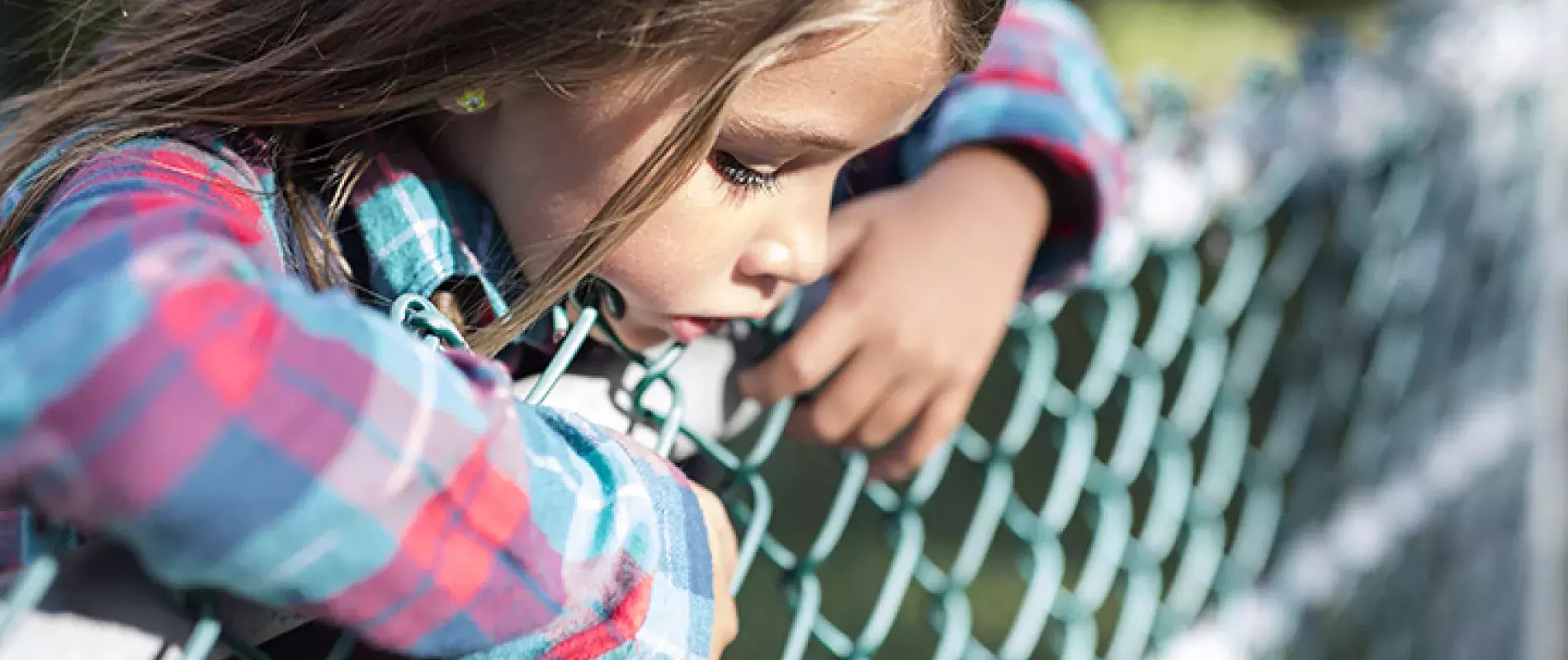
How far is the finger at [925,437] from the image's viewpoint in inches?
40.7

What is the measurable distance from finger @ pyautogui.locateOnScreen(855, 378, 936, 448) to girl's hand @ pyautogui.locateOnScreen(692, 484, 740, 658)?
0.70 feet

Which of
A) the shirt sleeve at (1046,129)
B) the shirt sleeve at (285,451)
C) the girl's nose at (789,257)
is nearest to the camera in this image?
the shirt sleeve at (285,451)

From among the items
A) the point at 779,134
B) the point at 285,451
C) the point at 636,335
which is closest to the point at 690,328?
the point at 636,335

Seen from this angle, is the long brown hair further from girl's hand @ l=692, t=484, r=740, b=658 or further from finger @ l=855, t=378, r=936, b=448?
finger @ l=855, t=378, r=936, b=448

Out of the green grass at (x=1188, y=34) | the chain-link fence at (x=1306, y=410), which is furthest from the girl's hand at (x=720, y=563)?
the green grass at (x=1188, y=34)

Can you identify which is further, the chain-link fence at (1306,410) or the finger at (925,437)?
the chain-link fence at (1306,410)

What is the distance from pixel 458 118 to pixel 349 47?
0.09m

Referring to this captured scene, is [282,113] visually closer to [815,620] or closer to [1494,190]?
[815,620]

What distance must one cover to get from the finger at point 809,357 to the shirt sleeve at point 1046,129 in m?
0.23

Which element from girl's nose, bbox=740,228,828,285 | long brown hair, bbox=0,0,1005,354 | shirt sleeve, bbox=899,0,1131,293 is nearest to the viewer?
long brown hair, bbox=0,0,1005,354

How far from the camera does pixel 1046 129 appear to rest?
1.10m

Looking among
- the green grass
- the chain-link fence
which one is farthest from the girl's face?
the green grass

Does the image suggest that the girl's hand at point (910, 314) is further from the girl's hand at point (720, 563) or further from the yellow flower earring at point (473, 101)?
the yellow flower earring at point (473, 101)

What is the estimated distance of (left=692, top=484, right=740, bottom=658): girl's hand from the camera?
2.35 feet
